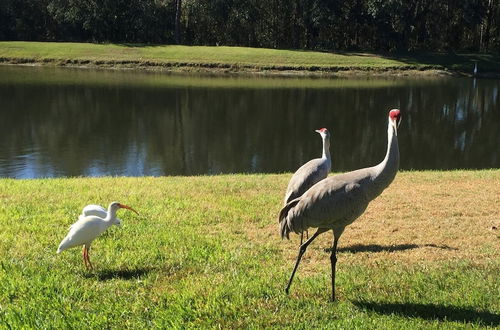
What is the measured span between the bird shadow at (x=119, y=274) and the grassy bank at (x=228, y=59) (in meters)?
38.1

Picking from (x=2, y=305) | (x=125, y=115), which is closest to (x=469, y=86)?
(x=125, y=115)

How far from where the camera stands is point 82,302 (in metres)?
4.85

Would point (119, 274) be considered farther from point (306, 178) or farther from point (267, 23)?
point (267, 23)

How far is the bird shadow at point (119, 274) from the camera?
5.43m

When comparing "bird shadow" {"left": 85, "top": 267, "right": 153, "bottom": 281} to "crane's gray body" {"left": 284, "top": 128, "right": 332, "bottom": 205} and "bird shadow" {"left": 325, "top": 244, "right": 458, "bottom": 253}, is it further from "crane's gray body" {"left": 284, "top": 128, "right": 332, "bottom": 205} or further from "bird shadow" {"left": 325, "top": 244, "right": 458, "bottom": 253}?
"bird shadow" {"left": 325, "top": 244, "right": 458, "bottom": 253}

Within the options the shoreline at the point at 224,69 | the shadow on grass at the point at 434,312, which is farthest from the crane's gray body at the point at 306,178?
the shoreline at the point at 224,69

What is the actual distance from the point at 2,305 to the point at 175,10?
56505 millimetres

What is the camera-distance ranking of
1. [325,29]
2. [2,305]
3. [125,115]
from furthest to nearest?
[325,29] < [125,115] < [2,305]

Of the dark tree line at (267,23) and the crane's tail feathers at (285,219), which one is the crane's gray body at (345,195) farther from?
the dark tree line at (267,23)

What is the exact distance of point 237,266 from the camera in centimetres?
584

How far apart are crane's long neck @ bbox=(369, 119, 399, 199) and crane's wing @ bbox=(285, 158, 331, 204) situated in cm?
194

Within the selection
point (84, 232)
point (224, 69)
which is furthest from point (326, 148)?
point (224, 69)

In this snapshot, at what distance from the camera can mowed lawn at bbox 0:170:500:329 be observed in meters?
4.66

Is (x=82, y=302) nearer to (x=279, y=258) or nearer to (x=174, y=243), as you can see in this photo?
(x=174, y=243)
